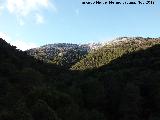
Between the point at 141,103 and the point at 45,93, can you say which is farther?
the point at 141,103

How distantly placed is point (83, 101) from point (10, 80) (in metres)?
21.2

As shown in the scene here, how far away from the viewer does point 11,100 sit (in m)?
72.0

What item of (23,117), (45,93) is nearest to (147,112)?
(45,93)

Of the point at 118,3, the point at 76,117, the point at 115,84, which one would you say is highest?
the point at 118,3

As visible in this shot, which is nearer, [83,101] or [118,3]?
[118,3]

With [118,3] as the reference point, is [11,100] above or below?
below

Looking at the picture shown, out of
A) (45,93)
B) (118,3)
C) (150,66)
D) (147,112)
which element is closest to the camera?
(118,3)

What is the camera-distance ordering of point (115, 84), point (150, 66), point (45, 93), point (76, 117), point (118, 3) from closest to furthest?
point (118, 3) → point (76, 117) → point (45, 93) → point (115, 84) → point (150, 66)

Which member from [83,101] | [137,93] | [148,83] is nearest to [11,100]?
[83,101]

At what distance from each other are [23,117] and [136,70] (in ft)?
284

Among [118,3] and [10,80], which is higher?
[118,3]

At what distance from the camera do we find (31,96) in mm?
69312

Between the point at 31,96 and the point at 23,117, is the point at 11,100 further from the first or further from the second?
the point at 23,117

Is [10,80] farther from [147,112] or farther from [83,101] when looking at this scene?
[147,112]
